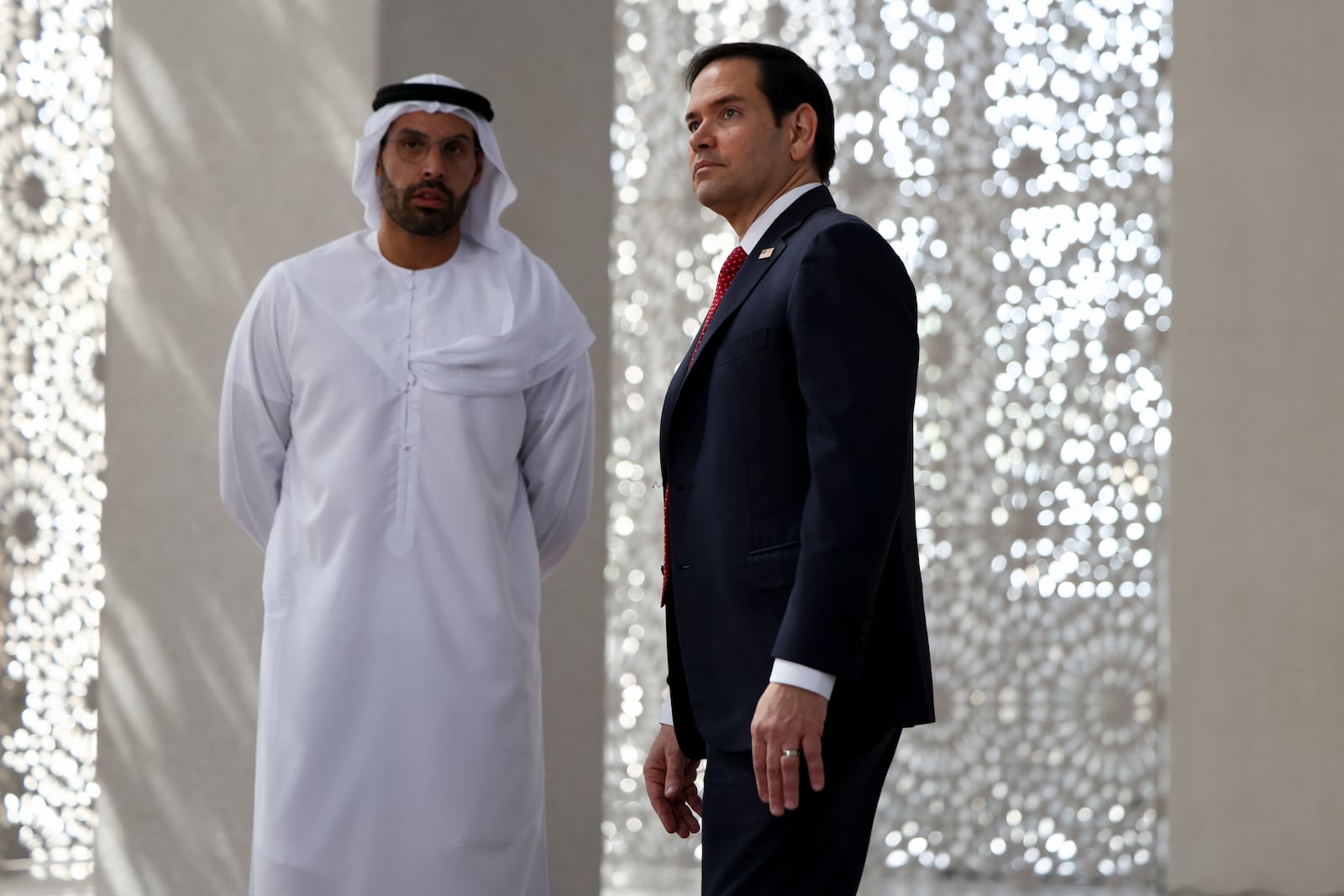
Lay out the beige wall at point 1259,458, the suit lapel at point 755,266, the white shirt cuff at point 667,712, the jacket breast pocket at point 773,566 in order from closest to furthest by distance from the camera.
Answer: the jacket breast pocket at point 773,566
the suit lapel at point 755,266
the white shirt cuff at point 667,712
the beige wall at point 1259,458

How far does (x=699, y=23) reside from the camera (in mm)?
4793

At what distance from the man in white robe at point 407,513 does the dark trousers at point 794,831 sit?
965 millimetres

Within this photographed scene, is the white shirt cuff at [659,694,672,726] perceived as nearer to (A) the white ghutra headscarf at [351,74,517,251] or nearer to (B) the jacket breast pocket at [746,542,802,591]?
(B) the jacket breast pocket at [746,542,802,591]

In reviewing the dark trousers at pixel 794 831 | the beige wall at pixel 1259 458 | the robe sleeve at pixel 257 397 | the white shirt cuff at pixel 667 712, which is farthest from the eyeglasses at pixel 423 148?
Answer: the beige wall at pixel 1259 458

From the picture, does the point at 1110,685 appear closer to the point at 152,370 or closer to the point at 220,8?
the point at 152,370

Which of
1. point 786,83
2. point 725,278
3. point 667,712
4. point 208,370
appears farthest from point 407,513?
point 208,370

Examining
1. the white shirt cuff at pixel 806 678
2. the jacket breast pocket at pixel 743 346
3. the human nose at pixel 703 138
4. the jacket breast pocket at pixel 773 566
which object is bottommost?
the white shirt cuff at pixel 806 678

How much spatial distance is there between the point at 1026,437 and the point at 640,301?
1401mm

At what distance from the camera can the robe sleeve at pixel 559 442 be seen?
2885 millimetres

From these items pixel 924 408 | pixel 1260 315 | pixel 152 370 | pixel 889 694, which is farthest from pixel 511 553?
pixel 1260 315

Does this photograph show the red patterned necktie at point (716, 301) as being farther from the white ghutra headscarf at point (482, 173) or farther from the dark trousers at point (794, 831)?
the white ghutra headscarf at point (482, 173)

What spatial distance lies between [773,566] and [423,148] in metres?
1.50

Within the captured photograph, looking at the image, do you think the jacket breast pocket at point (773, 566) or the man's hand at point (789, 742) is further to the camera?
the jacket breast pocket at point (773, 566)

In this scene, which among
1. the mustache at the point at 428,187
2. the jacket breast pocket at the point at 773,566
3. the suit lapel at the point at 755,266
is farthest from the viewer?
the mustache at the point at 428,187
